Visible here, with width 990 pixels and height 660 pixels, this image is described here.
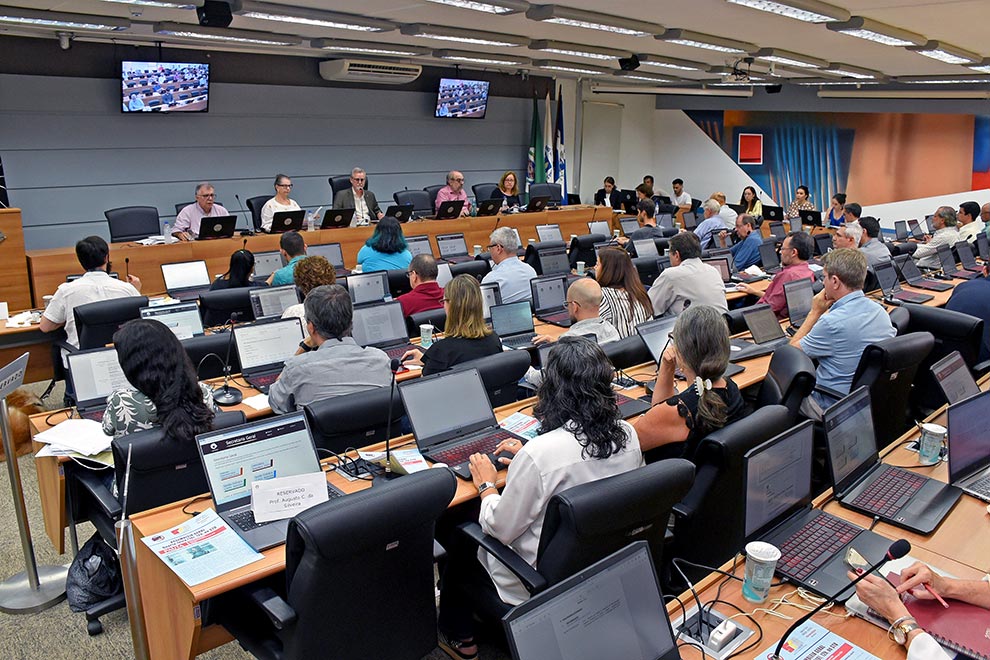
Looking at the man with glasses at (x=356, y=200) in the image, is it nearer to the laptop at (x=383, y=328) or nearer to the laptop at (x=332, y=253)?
the laptop at (x=332, y=253)

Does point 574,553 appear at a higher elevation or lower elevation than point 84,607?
higher

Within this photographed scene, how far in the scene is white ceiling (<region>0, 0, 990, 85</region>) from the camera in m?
6.19

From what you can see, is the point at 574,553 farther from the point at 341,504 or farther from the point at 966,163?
the point at 966,163

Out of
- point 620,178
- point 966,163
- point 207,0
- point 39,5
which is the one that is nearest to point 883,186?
point 966,163

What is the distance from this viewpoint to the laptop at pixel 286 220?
27.3 ft

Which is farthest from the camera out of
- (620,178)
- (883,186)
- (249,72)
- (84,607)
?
(620,178)

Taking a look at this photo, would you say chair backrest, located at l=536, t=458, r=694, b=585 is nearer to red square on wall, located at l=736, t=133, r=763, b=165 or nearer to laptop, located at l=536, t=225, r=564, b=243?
laptop, located at l=536, t=225, r=564, b=243

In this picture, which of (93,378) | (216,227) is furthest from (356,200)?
(93,378)

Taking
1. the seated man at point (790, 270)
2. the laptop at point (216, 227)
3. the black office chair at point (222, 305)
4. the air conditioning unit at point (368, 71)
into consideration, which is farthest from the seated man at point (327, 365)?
the air conditioning unit at point (368, 71)

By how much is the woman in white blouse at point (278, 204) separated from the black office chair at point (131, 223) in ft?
3.86

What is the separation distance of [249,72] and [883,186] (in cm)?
1107

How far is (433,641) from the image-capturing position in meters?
2.43

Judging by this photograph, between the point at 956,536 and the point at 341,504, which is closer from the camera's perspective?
the point at 341,504

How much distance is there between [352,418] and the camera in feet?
10.2
